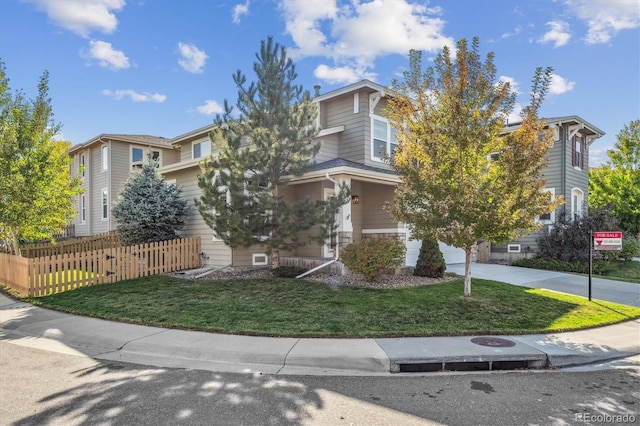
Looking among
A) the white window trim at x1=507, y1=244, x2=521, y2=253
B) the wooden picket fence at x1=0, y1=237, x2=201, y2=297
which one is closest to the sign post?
the white window trim at x1=507, y1=244, x2=521, y2=253

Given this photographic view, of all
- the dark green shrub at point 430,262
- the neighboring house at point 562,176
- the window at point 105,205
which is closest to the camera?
the dark green shrub at point 430,262

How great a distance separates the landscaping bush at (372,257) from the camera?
9.70 meters

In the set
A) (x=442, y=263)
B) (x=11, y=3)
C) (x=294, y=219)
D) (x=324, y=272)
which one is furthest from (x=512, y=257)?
(x=11, y=3)

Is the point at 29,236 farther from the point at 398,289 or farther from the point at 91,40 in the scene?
the point at 398,289

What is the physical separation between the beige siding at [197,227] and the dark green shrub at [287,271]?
2.15 metres

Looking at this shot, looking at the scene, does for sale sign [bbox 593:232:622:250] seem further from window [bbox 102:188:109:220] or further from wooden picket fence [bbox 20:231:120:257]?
window [bbox 102:188:109:220]

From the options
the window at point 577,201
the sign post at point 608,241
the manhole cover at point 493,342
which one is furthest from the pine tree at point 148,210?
the window at point 577,201

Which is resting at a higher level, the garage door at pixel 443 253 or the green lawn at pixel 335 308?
the garage door at pixel 443 253

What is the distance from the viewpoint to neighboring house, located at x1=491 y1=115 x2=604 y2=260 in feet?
53.0

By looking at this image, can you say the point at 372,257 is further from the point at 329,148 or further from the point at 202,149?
the point at 202,149

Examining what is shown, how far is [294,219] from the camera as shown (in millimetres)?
10609

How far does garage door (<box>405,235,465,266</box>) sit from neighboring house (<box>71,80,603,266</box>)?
0.03 metres

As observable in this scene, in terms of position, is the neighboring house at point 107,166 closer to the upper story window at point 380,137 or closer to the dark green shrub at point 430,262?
the upper story window at point 380,137

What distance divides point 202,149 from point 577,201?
1779 cm
